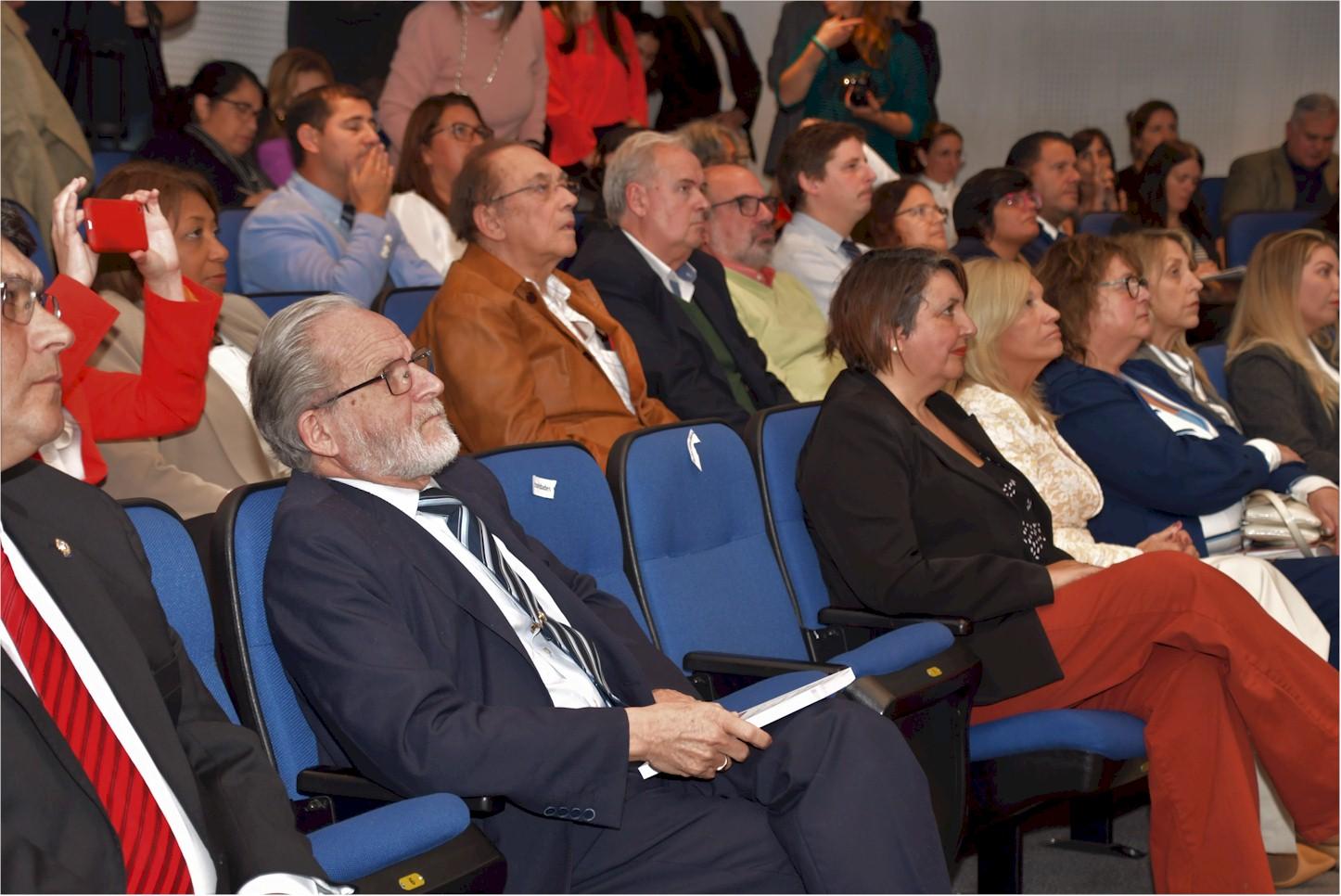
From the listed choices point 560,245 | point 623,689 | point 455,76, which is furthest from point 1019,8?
point 623,689

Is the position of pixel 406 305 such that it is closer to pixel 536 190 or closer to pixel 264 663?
pixel 536 190

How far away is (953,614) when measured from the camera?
2.70m

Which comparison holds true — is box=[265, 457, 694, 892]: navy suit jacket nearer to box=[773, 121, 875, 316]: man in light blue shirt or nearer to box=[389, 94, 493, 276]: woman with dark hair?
box=[389, 94, 493, 276]: woman with dark hair

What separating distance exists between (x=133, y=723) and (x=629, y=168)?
2.66 m

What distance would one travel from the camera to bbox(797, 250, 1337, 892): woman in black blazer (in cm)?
258

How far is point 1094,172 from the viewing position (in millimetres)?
7352

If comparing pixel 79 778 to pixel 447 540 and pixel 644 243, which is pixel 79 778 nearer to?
pixel 447 540

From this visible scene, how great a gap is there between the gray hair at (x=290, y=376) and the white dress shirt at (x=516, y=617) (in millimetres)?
98

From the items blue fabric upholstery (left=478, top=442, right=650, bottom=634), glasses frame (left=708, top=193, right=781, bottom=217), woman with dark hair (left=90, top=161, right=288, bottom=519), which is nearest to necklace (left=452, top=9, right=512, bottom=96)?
glasses frame (left=708, top=193, right=781, bottom=217)

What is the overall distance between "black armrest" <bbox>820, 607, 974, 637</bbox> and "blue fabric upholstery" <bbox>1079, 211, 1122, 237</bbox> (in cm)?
412

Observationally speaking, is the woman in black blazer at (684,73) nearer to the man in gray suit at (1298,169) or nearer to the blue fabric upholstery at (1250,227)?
the blue fabric upholstery at (1250,227)

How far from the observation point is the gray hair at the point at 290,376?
212 centimetres

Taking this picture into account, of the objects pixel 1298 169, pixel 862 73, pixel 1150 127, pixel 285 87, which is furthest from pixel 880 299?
pixel 1150 127

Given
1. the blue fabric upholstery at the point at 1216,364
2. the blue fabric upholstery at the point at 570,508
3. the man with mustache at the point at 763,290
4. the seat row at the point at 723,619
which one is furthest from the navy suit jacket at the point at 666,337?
the blue fabric upholstery at the point at 1216,364
